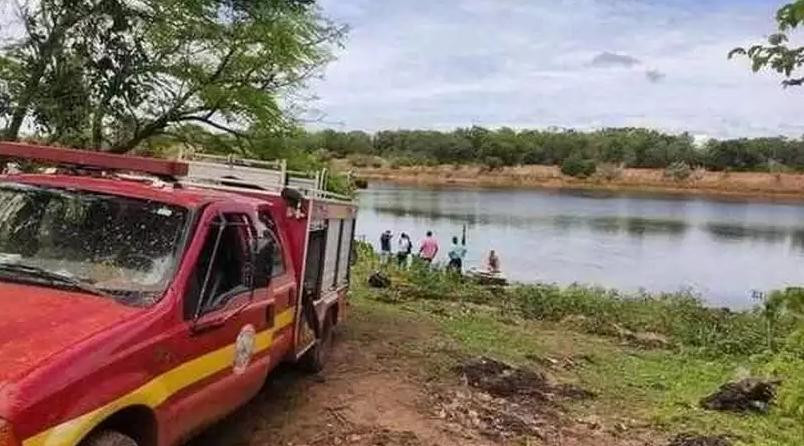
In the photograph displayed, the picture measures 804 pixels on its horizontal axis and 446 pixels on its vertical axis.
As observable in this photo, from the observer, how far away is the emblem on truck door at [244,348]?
19.4 feet

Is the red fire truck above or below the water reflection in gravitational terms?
above

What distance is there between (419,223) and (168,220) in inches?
1925

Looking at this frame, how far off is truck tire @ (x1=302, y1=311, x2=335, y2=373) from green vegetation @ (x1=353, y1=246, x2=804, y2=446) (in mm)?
1279

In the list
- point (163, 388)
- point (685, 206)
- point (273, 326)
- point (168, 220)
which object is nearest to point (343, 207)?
point (273, 326)

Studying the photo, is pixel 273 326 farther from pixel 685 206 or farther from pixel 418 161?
pixel 418 161

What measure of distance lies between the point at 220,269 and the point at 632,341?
12.8 meters

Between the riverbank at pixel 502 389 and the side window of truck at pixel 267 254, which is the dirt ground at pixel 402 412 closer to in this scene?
the riverbank at pixel 502 389

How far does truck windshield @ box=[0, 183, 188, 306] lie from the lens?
504cm

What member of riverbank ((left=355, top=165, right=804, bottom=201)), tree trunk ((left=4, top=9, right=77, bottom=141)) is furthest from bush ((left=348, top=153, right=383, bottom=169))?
tree trunk ((left=4, top=9, right=77, bottom=141))

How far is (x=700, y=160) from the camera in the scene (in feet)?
382

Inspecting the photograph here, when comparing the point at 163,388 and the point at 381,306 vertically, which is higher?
the point at 163,388

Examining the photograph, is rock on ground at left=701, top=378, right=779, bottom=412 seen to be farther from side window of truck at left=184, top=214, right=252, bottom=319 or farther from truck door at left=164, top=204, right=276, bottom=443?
side window of truck at left=184, top=214, right=252, bottom=319

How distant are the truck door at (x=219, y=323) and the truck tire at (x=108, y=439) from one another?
1.66 feet


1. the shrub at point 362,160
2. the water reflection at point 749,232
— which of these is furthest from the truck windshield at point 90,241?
the shrub at point 362,160
